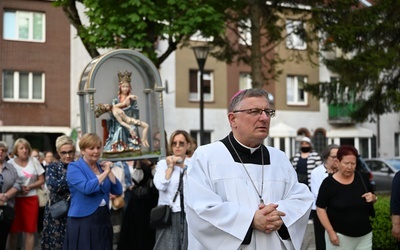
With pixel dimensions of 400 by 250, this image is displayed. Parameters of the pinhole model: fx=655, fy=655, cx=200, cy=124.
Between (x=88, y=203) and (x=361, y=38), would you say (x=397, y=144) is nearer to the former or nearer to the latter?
(x=361, y=38)

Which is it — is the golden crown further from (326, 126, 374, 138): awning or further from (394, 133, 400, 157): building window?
(394, 133, 400, 157): building window

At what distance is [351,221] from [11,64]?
25.5 metres

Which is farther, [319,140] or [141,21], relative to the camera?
[319,140]

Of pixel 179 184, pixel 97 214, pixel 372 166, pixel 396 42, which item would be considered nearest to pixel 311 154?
pixel 179 184

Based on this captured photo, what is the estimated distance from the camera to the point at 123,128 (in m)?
11.0

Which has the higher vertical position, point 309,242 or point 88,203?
point 88,203

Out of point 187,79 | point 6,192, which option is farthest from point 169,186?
point 187,79

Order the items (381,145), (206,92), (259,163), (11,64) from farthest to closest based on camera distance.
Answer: (381,145) < (206,92) < (11,64) < (259,163)

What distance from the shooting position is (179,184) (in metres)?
8.29

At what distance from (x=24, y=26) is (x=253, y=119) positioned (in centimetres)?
2773

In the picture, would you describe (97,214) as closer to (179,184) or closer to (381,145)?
(179,184)

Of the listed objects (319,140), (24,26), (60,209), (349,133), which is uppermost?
(24,26)

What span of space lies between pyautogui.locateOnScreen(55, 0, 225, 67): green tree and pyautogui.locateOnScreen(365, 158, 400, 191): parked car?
398 inches

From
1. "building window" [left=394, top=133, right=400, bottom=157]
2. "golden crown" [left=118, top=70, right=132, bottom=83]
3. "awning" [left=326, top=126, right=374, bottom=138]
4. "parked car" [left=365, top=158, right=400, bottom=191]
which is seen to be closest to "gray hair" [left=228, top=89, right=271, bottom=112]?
"golden crown" [left=118, top=70, right=132, bottom=83]
